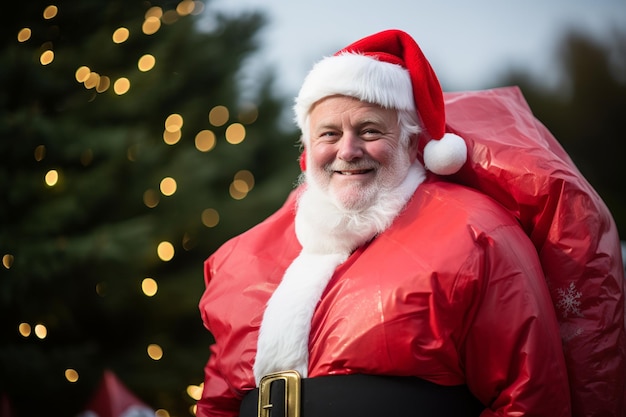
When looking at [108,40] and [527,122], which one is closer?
[527,122]

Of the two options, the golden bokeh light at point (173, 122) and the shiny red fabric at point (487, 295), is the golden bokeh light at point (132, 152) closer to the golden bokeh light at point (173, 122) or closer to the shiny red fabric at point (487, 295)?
the golden bokeh light at point (173, 122)

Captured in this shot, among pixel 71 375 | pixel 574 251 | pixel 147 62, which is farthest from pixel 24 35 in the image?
pixel 574 251

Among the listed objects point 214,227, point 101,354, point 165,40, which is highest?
point 165,40

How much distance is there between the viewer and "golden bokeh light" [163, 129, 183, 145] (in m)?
5.11

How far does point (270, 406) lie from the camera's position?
6.64 feet

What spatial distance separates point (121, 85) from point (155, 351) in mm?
1809

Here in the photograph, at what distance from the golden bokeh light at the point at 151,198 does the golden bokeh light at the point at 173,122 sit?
0.55 meters

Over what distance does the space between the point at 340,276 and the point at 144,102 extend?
3.03 metres

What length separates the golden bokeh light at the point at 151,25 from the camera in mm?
4956

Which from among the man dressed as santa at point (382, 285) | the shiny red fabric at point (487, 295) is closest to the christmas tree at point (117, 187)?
the man dressed as santa at point (382, 285)

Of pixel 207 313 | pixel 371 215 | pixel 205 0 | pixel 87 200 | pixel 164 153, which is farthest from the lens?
pixel 205 0

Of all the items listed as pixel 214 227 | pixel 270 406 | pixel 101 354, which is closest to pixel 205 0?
pixel 214 227

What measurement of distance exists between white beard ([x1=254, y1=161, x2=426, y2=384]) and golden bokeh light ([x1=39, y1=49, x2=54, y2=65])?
2.71 meters

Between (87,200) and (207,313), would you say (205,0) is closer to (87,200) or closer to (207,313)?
(87,200)
